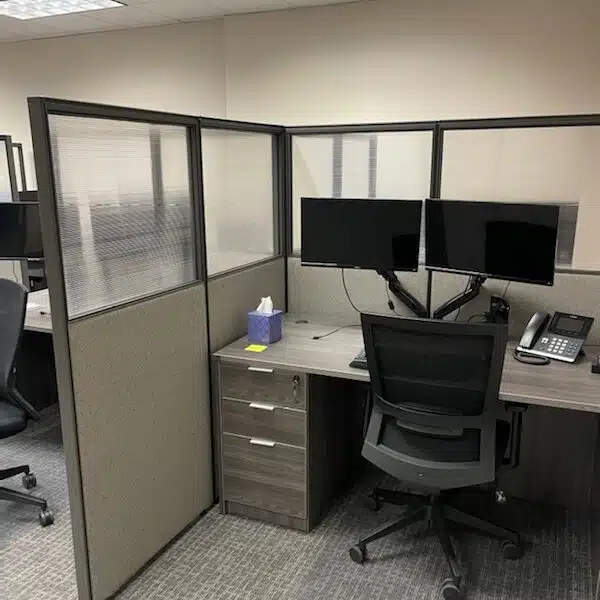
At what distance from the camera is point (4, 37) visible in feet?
18.2

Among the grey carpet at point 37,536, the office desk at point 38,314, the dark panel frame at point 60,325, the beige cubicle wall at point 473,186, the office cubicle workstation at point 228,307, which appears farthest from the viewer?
the office desk at point 38,314

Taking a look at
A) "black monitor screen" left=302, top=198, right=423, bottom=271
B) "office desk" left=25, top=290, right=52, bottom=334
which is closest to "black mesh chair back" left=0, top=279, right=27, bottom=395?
"office desk" left=25, top=290, right=52, bottom=334

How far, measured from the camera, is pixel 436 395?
6.69 feet

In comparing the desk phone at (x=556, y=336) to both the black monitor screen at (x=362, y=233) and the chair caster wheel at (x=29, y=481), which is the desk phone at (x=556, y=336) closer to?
the black monitor screen at (x=362, y=233)

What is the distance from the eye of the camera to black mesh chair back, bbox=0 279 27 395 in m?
2.49

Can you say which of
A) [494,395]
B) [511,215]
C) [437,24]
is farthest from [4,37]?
[494,395]

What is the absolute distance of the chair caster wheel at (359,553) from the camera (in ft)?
7.59

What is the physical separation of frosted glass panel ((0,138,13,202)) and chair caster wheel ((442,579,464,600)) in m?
3.20

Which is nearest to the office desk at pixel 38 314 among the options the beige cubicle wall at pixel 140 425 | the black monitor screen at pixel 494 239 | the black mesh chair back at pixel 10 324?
the black mesh chair back at pixel 10 324

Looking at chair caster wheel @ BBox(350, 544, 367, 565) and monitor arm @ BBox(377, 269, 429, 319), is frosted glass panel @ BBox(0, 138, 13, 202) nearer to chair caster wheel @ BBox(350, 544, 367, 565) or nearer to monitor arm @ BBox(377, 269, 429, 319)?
monitor arm @ BBox(377, 269, 429, 319)

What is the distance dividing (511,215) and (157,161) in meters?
1.34

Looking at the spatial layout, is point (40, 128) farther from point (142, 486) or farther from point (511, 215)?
point (511, 215)

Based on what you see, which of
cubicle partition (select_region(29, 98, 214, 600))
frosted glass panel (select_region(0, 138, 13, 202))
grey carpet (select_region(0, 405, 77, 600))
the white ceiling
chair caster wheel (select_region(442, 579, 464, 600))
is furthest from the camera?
the white ceiling

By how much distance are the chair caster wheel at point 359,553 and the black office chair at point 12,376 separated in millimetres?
1308
